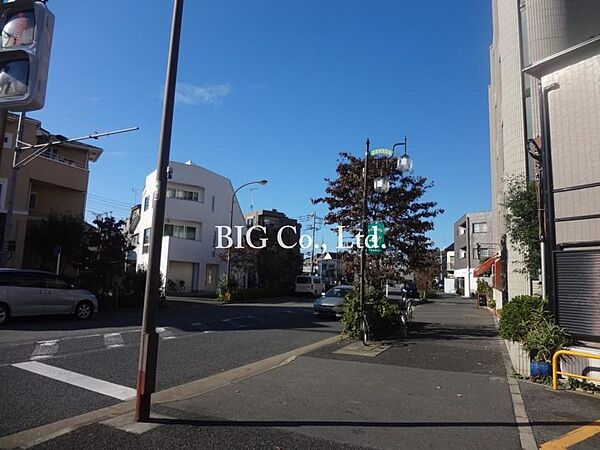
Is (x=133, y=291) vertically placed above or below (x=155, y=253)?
below

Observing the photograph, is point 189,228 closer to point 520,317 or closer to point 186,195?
point 186,195

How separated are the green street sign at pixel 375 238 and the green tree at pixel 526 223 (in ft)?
11.4

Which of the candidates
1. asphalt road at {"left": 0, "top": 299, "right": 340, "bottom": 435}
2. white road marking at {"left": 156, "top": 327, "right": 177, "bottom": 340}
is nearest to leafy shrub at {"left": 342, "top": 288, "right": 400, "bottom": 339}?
asphalt road at {"left": 0, "top": 299, "right": 340, "bottom": 435}

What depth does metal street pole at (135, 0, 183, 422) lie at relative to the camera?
5484 mm

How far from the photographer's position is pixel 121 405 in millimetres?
6336

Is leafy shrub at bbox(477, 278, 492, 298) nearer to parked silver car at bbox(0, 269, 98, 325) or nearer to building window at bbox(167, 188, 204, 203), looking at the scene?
building window at bbox(167, 188, 204, 203)

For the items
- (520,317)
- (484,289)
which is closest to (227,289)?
(484,289)

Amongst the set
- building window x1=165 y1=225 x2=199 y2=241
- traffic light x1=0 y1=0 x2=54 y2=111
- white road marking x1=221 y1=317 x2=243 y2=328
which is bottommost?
white road marking x1=221 y1=317 x2=243 y2=328

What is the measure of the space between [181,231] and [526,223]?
3254 cm

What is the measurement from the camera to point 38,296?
15.0 meters

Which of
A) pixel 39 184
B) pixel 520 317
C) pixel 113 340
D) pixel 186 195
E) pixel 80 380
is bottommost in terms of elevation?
pixel 80 380

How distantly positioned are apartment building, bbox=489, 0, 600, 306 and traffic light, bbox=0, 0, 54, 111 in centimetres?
1361

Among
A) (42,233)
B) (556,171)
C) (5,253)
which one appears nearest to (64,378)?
(556,171)

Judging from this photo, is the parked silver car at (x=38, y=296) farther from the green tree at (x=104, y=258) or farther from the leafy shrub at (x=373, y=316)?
the leafy shrub at (x=373, y=316)
